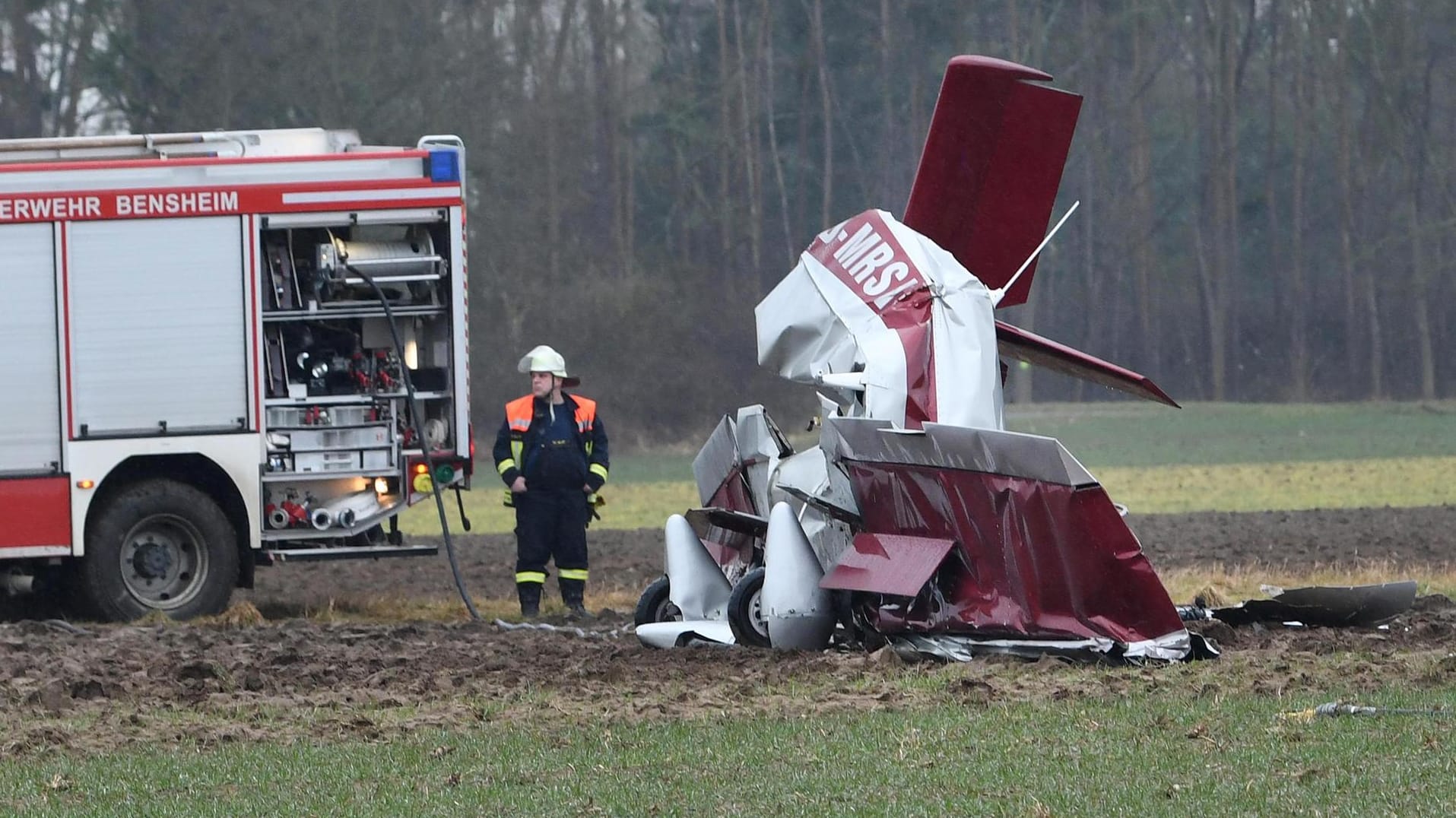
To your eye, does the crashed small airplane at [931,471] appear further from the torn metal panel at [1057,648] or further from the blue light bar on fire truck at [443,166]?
the blue light bar on fire truck at [443,166]

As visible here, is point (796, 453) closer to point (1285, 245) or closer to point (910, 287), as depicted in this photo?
point (910, 287)

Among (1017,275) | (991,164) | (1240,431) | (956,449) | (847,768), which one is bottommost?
(1240,431)

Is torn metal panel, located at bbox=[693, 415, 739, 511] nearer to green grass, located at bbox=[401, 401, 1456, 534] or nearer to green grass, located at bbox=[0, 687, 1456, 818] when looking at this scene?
green grass, located at bbox=[0, 687, 1456, 818]

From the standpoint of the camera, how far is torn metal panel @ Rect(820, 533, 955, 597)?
855 cm

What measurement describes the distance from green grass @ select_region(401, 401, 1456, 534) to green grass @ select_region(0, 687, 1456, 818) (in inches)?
615

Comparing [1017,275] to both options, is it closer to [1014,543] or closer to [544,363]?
[1014,543]

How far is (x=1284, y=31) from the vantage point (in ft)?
185

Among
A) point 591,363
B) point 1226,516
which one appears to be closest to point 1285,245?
point 591,363

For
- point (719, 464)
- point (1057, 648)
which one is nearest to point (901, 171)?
point (719, 464)

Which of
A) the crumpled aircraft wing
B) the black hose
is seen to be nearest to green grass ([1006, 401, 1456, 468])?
the black hose

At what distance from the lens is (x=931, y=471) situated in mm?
8664

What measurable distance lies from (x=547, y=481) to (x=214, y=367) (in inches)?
88.0

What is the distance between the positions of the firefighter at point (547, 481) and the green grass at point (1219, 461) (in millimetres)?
10156

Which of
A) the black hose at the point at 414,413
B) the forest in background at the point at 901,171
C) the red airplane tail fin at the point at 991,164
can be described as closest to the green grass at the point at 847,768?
the red airplane tail fin at the point at 991,164
